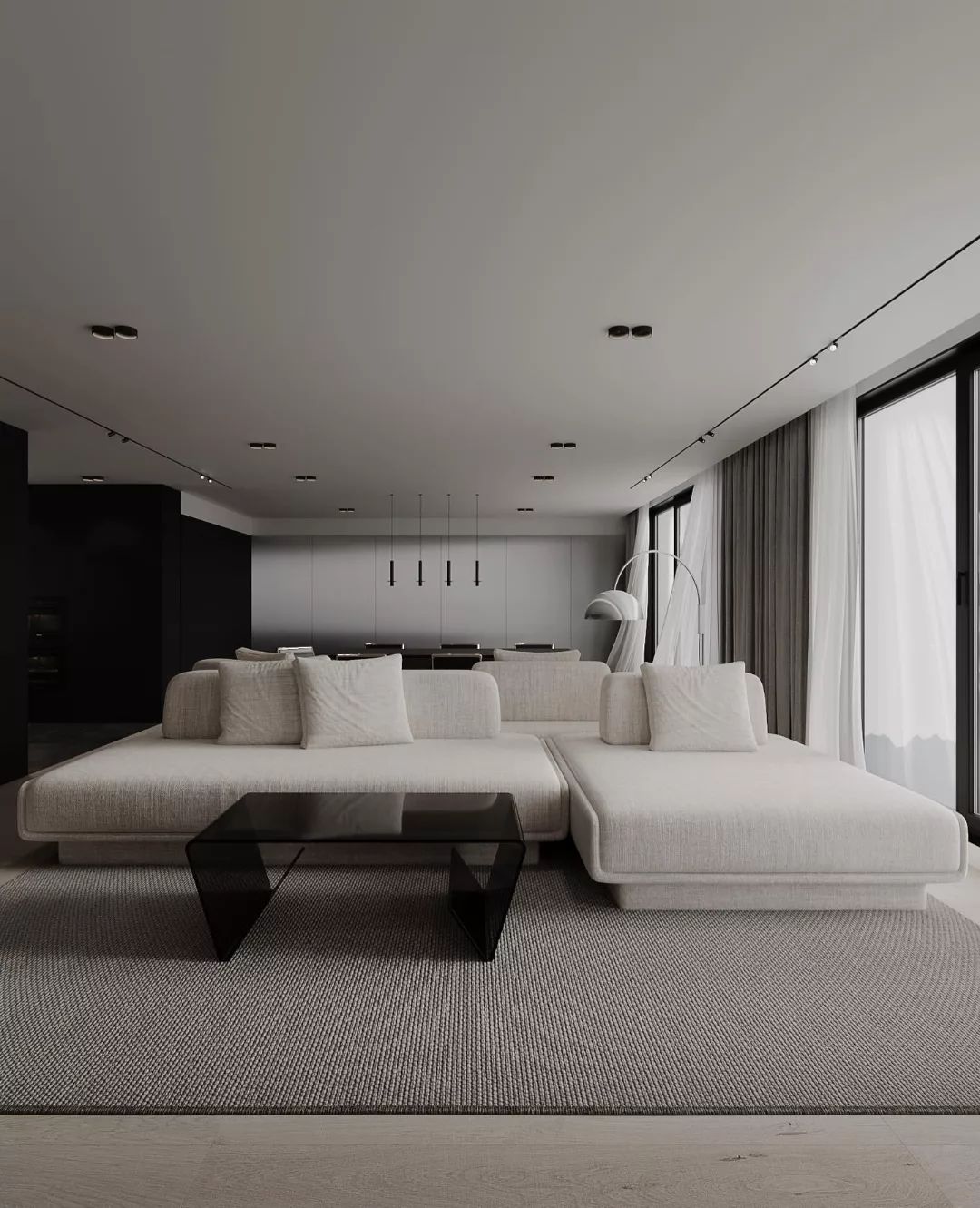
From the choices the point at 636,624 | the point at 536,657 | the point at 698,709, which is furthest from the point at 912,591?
the point at 636,624

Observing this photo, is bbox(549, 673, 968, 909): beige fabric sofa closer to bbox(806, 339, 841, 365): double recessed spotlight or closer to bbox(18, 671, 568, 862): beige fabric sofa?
bbox(18, 671, 568, 862): beige fabric sofa

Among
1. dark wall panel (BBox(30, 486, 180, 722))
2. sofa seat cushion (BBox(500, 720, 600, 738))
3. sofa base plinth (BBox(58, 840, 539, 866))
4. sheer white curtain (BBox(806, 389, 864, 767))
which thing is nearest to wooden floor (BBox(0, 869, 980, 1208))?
sofa base plinth (BBox(58, 840, 539, 866))

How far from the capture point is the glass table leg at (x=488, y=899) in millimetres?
2633

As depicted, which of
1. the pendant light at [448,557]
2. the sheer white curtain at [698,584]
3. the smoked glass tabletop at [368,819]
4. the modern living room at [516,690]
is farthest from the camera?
the pendant light at [448,557]

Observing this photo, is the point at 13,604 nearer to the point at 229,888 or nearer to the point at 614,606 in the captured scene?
the point at 229,888

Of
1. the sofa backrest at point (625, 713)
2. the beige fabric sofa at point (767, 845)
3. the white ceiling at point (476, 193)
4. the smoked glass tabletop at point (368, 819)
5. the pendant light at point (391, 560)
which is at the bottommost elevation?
the beige fabric sofa at point (767, 845)

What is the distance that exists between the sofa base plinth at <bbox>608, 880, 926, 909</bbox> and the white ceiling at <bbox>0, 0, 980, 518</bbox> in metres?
2.29

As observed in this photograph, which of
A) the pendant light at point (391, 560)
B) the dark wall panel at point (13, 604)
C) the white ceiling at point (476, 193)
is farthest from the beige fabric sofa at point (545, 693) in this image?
the pendant light at point (391, 560)

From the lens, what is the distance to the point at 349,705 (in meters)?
4.12

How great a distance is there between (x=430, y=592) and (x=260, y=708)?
25.4ft

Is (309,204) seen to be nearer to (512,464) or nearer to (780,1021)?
(780,1021)

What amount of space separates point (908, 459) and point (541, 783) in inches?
120

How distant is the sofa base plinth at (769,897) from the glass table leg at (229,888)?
1303mm

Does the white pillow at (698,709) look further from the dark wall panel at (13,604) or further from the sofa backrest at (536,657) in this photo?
the dark wall panel at (13,604)
